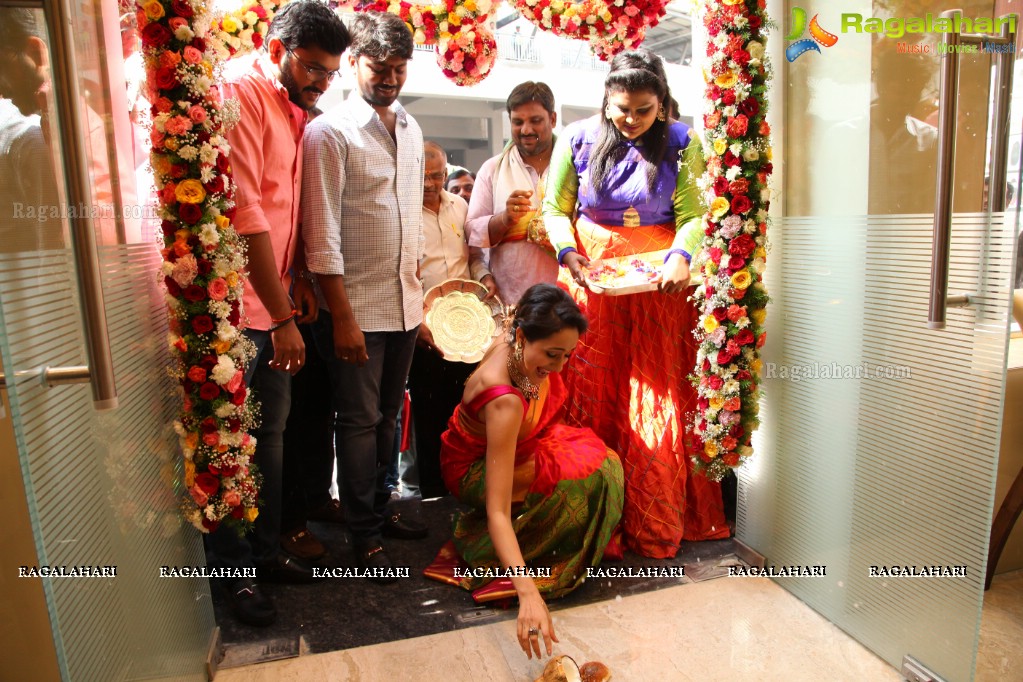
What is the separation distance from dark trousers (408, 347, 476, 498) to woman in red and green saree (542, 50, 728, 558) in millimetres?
Answer: 569

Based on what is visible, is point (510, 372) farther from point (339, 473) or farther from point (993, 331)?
point (993, 331)

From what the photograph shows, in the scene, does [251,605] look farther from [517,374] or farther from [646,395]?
[646,395]

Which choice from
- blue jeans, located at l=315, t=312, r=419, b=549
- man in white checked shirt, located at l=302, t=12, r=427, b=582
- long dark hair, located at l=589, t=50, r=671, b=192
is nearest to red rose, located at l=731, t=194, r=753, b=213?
long dark hair, located at l=589, t=50, r=671, b=192

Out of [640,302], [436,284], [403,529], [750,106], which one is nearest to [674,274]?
[640,302]

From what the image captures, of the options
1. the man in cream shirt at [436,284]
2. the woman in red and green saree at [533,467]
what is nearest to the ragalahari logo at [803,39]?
the woman in red and green saree at [533,467]

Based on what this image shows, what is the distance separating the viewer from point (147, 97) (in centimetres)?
188

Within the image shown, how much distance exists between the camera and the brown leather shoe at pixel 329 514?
304 cm

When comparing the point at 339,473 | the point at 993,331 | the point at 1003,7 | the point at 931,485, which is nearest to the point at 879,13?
the point at 1003,7

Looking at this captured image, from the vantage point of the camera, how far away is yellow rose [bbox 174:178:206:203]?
1824 mm

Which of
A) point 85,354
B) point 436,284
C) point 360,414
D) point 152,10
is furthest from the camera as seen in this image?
point 436,284

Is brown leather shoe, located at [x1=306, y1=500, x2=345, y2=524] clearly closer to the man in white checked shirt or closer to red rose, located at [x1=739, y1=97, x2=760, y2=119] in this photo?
the man in white checked shirt

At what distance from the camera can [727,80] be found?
2.38 metres

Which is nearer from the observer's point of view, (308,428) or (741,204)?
(741,204)

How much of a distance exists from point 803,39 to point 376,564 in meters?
2.25
